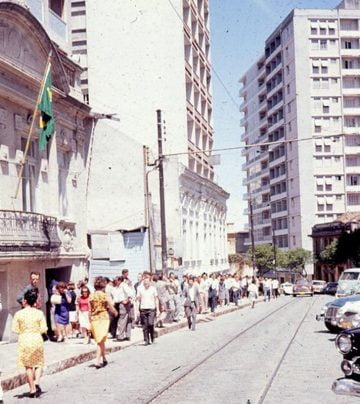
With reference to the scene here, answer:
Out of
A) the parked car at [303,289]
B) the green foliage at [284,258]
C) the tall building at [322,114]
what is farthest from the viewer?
the tall building at [322,114]

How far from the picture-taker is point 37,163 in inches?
944

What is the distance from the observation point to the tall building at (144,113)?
38750 millimetres

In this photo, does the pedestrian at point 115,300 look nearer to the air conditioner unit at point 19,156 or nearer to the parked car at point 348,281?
the air conditioner unit at point 19,156

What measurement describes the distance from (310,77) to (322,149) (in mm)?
8897

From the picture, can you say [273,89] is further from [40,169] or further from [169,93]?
[40,169]

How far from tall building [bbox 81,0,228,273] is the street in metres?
15.3

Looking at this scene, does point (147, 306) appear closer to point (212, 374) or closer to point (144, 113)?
point (212, 374)

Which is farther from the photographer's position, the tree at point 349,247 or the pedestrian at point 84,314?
the tree at point 349,247

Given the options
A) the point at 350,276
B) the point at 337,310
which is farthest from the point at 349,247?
the point at 337,310

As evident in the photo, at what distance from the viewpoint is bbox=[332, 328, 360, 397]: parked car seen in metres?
8.51

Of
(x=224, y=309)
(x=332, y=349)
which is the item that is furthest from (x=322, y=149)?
(x=332, y=349)

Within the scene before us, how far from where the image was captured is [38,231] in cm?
2167

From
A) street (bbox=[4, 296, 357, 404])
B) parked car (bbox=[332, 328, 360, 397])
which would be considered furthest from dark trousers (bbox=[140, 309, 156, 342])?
parked car (bbox=[332, 328, 360, 397])

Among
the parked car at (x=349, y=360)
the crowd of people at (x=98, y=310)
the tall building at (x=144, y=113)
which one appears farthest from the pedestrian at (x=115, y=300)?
the parked car at (x=349, y=360)
